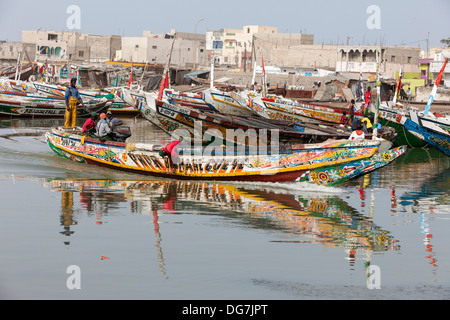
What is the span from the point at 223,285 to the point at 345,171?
698cm

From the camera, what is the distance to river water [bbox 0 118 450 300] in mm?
8484

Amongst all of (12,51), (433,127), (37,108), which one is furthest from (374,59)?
(12,51)

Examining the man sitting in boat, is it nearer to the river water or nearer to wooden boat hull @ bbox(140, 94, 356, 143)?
the river water

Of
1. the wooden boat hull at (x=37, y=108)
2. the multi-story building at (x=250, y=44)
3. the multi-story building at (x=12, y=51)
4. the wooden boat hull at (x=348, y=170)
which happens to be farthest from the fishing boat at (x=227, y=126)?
the multi-story building at (x=12, y=51)

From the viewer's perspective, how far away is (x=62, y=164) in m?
18.7

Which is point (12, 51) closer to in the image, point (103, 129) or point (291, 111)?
point (291, 111)

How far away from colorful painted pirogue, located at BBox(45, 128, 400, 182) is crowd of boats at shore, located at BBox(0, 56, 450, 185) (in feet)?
0.07

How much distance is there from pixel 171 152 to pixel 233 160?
4.90ft

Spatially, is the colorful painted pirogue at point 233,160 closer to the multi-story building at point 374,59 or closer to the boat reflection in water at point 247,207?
the boat reflection in water at point 247,207

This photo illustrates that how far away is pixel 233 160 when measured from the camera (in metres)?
15.3

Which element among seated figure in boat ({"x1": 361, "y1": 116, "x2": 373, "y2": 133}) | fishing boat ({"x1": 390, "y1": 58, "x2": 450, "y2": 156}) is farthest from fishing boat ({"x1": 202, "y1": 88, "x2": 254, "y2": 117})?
seated figure in boat ({"x1": 361, "y1": 116, "x2": 373, "y2": 133})

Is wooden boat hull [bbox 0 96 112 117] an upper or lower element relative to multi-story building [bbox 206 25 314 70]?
lower

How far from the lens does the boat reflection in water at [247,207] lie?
1132 cm

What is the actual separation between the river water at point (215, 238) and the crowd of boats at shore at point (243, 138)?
43 centimetres
